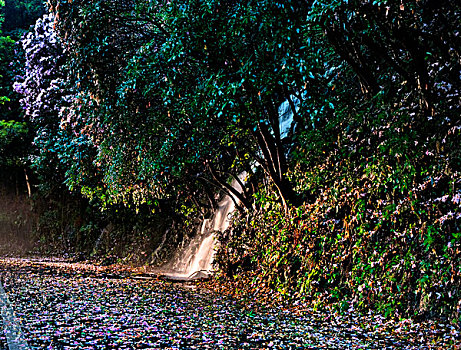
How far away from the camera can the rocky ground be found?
6066mm

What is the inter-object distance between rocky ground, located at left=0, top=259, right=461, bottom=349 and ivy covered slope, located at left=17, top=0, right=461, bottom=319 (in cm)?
70

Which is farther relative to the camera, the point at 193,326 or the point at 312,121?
the point at 312,121

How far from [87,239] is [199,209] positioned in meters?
12.3

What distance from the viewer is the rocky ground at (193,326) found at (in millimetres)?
6066

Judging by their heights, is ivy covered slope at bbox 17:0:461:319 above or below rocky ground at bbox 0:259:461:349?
above

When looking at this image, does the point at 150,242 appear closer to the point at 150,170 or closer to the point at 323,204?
the point at 150,170

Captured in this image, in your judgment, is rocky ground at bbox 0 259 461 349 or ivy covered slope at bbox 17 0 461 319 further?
ivy covered slope at bbox 17 0 461 319

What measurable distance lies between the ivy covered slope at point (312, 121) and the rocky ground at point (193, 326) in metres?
0.70

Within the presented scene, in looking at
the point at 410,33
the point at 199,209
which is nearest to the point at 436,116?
the point at 410,33

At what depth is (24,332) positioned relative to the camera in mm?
6586

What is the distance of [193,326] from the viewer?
7.39 metres

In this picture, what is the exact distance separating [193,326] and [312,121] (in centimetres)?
403

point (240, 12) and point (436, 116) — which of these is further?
point (240, 12)

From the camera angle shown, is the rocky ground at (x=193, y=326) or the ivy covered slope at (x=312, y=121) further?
the ivy covered slope at (x=312, y=121)
